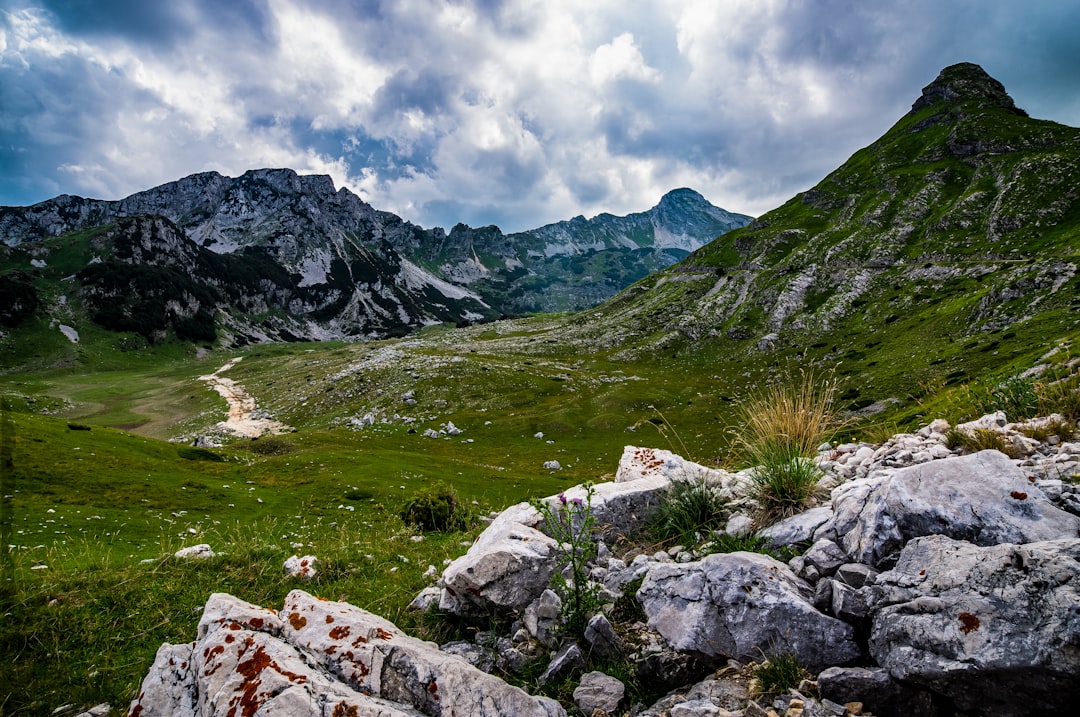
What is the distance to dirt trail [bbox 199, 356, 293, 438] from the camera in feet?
230

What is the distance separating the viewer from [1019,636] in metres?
3.69

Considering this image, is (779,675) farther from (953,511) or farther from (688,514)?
(688,514)

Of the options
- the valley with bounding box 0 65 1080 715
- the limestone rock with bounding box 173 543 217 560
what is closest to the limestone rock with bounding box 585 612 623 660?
the valley with bounding box 0 65 1080 715

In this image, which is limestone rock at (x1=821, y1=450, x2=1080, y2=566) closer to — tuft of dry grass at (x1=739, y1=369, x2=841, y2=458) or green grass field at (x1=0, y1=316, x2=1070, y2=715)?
tuft of dry grass at (x1=739, y1=369, x2=841, y2=458)

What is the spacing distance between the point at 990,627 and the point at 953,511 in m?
1.82

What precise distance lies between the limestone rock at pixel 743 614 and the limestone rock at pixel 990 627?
47 centimetres

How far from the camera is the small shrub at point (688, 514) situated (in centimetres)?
774

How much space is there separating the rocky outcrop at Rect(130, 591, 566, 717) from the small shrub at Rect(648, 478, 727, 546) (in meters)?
4.01

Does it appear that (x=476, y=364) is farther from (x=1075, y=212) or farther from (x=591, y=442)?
(x=1075, y=212)

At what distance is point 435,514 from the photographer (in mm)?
16297

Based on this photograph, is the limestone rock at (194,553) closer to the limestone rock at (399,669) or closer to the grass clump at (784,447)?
the limestone rock at (399,669)

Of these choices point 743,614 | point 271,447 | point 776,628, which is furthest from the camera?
point 271,447

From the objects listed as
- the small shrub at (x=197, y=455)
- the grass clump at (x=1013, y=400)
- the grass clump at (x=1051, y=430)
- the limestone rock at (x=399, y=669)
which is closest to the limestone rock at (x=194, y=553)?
the limestone rock at (x=399, y=669)

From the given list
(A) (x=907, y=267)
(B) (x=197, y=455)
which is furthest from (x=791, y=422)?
(A) (x=907, y=267)
